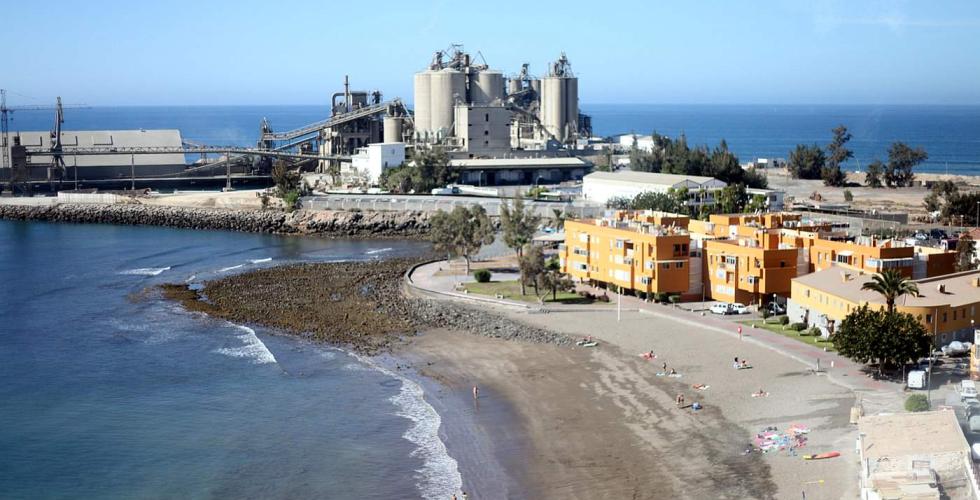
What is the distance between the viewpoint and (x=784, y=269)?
1656 inches

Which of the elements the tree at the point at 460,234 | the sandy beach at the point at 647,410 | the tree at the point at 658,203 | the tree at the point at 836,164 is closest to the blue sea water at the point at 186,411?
the sandy beach at the point at 647,410

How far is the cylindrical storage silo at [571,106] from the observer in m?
96.7

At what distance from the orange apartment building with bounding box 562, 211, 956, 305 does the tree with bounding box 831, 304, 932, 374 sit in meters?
7.82

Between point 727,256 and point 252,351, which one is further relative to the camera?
point 727,256

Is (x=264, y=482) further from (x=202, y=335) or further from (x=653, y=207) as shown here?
(x=653, y=207)

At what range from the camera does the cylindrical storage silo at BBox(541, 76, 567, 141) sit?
317 feet

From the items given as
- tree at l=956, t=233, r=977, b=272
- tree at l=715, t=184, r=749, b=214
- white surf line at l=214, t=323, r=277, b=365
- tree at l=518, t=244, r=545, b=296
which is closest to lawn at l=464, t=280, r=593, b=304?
tree at l=518, t=244, r=545, b=296

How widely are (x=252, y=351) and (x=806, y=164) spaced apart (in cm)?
6282

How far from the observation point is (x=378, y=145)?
275 feet

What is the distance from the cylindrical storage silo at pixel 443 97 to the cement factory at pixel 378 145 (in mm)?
80

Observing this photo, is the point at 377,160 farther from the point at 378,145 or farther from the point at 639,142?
the point at 639,142

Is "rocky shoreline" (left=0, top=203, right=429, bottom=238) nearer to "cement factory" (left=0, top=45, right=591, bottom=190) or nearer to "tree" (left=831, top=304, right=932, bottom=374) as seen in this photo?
"cement factory" (left=0, top=45, right=591, bottom=190)

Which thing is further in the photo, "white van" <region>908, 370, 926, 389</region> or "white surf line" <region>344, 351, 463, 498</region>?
"white van" <region>908, 370, 926, 389</region>

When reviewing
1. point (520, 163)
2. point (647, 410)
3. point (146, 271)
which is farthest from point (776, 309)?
point (520, 163)
